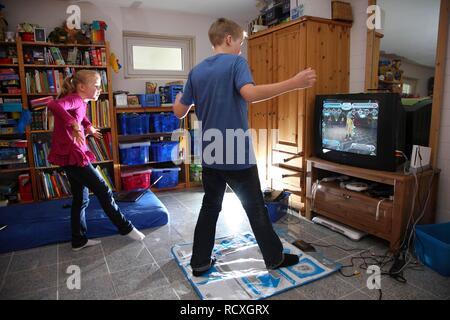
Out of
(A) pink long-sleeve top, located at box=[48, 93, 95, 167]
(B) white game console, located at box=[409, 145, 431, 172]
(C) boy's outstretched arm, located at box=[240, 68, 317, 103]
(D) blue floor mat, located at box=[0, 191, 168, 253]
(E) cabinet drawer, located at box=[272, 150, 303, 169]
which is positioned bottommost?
(D) blue floor mat, located at box=[0, 191, 168, 253]

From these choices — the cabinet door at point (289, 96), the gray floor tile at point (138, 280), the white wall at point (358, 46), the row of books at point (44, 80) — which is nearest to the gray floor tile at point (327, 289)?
the gray floor tile at point (138, 280)

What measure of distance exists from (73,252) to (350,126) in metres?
2.27

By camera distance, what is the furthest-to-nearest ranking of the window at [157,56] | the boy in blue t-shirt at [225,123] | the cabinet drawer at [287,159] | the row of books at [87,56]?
the window at [157,56] → the row of books at [87,56] → the cabinet drawer at [287,159] → the boy in blue t-shirt at [225,123]

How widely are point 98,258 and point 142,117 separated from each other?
1.96 meters

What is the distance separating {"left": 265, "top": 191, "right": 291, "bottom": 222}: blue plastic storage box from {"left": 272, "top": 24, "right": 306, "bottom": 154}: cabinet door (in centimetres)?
44

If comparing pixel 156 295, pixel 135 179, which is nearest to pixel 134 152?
pixel 135 179

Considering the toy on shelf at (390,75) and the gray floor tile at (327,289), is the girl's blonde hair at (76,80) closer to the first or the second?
the gray floor tile at (327,289)

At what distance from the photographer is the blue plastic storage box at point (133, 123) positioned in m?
3.69

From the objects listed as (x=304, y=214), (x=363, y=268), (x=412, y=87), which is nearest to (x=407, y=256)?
(x=363, y=268)

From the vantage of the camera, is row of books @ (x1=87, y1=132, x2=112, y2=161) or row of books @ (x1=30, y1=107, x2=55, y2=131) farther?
row of books @ (x1=87, y1=132, x2=112, y2=161)

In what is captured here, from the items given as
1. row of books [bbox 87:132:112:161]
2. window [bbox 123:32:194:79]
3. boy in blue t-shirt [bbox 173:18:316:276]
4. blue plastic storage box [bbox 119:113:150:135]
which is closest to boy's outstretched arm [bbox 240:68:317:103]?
boy in blue t-shirt [bbox 173:18:316:276]

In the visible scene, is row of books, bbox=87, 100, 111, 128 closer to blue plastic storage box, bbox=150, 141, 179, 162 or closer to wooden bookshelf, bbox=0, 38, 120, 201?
wooden bookshelf, bbox=0, 38, 120, 201

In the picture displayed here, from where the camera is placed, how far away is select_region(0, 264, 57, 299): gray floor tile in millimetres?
1828

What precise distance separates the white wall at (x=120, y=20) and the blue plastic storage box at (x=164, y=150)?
2.58 feet
